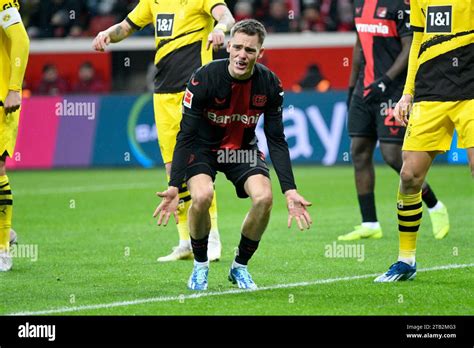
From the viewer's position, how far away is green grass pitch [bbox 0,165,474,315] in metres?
7.08

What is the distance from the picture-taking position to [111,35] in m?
9.58

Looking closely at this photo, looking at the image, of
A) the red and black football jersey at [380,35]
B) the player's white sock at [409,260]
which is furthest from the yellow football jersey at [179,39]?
the player's white sock at [409,260]

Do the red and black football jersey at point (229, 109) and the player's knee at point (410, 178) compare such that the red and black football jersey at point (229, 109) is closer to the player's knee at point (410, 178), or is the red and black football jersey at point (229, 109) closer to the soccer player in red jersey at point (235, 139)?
the soccer player in red jersey at point (235, 139)

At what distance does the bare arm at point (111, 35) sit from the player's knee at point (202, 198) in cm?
226

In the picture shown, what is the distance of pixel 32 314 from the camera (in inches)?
265

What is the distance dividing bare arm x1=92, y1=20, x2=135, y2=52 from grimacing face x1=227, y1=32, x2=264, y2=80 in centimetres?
206

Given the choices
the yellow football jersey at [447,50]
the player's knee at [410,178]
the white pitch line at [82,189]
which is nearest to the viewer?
the yellow football jersey at [447,50]

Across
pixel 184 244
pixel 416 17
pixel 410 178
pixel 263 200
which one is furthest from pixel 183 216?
pixel 416 17

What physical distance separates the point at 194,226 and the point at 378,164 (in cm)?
1303

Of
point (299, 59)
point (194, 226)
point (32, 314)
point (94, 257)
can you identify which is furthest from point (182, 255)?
point (299, 59)

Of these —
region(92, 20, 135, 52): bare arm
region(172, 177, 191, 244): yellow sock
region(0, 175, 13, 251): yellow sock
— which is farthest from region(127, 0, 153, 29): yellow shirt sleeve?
region(0, 175, 13, 251): yellow sock

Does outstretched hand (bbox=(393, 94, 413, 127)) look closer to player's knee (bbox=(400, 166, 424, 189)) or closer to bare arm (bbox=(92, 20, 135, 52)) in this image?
player's knee (bbox=(400, 166, 424, 189))

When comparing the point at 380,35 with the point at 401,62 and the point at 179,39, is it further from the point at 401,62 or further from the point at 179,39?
the point at 179,39

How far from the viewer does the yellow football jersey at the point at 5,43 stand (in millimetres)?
8664
